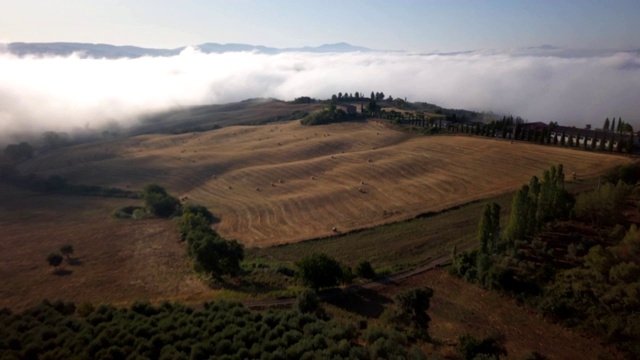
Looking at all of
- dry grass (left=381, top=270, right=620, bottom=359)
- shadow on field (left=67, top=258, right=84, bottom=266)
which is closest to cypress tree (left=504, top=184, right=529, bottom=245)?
dry grass (left=381, top=270, right=620, bottom=359)

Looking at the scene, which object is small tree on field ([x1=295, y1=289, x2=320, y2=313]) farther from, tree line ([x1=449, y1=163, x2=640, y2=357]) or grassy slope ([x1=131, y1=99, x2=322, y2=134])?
grassy slope ([x1=131, y1=99, x2=322, y2=134])

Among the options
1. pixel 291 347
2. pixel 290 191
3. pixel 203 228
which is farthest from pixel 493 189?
pixel 291 347

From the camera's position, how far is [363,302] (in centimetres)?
3575

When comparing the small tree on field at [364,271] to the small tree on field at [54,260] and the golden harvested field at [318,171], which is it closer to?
the golden harvested field at [318,171]

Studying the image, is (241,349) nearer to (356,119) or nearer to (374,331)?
(374,331)

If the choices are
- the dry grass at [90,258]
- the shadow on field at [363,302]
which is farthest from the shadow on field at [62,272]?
the shadow on field at [363,302]

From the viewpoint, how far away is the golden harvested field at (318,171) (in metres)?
60.0

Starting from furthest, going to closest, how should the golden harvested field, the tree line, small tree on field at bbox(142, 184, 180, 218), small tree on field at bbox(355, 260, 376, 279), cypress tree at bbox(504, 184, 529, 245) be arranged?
small tree on field at bbox(142, 184, 180, 218), the golden harvested field, cypress tree at bbox(504, 184, 529, 245), small tree on field at bbox(355, 260, 376, 279), the tree line

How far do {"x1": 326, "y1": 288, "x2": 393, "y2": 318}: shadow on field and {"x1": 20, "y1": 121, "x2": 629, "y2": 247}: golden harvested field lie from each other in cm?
1685

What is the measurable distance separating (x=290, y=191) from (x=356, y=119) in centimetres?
A: 6195

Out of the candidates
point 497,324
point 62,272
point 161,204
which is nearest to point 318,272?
point 497,324

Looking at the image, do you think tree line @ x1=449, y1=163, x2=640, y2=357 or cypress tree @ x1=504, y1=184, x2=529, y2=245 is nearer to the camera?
tree line @ x1=449, y1=163, x2=640, y2=357

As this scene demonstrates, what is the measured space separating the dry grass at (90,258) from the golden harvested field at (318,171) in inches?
390

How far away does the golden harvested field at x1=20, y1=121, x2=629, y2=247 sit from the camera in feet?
197
